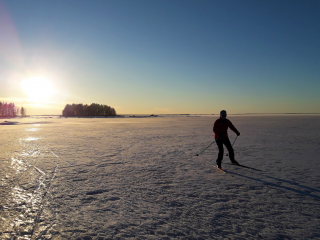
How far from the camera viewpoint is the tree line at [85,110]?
119312 millimetres

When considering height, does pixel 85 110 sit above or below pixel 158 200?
above

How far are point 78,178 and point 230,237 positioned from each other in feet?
14.4

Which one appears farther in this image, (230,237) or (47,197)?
(47,197)

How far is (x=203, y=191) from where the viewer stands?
4668 millimetres

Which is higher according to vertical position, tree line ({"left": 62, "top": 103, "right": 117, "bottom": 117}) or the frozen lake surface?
tree line ({"left": 62, "top": 103, "right": 117, "bottom": 117})

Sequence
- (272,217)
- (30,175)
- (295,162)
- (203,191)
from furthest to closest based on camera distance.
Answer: (295,162) → (30,175) → (203,191) → (272,217)

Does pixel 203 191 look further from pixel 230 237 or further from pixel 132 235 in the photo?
pixel 132 235

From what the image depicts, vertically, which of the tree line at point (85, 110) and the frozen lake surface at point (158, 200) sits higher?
the tree line at point (85, 110)

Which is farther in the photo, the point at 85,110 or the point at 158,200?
the point at 85,110

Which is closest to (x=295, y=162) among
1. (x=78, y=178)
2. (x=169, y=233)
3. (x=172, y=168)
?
(x=172, y=168)

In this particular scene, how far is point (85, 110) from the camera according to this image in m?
122

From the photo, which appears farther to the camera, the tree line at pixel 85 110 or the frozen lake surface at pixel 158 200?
the tree line at pixel 85 110

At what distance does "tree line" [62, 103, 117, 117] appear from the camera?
391ft

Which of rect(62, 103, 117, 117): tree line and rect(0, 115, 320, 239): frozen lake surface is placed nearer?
rect(0, 115, 320, 239): frozen lake surface
